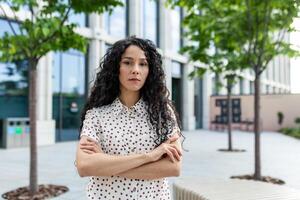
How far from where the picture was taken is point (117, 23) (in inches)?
901

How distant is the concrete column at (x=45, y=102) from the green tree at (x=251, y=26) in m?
9.44

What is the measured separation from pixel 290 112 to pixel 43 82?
22.9 m

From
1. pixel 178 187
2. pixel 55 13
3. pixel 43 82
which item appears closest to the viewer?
pixel 178 187

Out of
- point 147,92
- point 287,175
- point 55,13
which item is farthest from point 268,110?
point 147,92

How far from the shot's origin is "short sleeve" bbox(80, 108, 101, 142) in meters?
2.14

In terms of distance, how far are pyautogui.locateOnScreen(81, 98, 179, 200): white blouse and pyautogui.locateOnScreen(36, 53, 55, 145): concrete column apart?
613 inches

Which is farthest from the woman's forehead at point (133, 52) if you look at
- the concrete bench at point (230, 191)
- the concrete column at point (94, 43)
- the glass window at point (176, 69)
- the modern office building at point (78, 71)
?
the glass window at point (176, 69)

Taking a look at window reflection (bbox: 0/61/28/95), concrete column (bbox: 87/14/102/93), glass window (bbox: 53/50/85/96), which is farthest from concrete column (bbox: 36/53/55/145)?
concrete column (bbox: 87/14/102/93)

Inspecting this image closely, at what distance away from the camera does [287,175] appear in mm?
10086

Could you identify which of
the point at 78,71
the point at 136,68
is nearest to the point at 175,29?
the point at 78,71

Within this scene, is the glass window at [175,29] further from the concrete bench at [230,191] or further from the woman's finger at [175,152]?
the woman's finger at [175,152]

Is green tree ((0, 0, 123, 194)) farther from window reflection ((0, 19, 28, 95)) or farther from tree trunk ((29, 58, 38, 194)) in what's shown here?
window reflection ((0, 19, 28, 95))

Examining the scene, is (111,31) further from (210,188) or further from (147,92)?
(147,92)

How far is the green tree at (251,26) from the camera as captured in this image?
8688 mm
